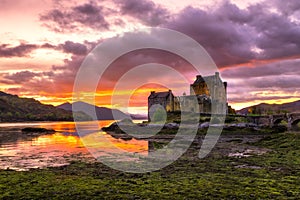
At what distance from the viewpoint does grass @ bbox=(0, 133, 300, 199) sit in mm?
11820

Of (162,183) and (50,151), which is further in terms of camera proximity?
(50,151)

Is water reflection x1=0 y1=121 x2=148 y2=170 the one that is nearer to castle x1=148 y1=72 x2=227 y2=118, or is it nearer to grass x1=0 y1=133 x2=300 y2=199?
grass x1=0 y1=133 x2=300 y2=199

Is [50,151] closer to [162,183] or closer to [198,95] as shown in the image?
[162,183]

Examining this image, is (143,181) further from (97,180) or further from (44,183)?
(44,183)

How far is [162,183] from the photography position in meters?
14.1

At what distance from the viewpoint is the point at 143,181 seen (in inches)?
580

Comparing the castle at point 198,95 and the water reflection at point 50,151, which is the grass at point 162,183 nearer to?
the water reflection at point 50,151

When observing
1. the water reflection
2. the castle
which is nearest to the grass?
the water reflection

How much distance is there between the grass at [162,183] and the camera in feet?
38.8

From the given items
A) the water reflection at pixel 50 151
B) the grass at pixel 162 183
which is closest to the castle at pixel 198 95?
the water reflection at pixel 50 151

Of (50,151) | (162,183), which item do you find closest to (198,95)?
(50,151)

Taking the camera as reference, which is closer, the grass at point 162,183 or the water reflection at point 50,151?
the grass at point 162,183

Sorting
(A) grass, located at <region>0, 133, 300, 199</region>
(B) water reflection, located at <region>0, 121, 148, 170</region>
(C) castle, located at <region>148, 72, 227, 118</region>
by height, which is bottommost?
(B) water reflection, located at <region>0, 121, 148, 170</region>

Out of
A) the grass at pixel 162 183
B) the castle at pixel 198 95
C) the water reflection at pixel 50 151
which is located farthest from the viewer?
the castle at pixel 198 95
